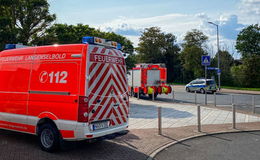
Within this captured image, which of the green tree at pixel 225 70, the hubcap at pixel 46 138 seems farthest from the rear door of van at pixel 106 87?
the green tree at pixel 225 70

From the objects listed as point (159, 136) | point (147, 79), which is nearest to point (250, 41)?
point (147, 79)

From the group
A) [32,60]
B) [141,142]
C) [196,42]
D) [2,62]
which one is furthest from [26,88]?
[196,42]

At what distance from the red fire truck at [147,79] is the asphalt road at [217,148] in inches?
505

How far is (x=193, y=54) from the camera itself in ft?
169

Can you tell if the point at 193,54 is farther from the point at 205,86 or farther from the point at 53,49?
the point at 53,49

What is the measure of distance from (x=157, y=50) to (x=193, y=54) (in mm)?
16230

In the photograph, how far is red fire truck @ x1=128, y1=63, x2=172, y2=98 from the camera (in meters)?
21.7

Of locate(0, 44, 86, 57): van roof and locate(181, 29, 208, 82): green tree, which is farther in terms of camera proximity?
locate(181, 29, 208, 82): green tree

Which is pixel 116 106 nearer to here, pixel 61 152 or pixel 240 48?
pixel 61 152

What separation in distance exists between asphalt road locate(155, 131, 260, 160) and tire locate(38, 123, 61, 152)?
7.88 ft

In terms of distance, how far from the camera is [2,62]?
796cm

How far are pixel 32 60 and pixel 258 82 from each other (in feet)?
128

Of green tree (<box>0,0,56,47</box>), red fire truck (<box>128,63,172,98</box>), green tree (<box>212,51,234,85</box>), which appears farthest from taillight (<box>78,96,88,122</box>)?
green tree (<box>212,51,234,85</box>)

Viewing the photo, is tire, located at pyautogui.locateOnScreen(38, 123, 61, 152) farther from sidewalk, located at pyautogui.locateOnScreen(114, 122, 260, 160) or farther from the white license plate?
sidewalk, located at pyautogui.locateOnScreen(114, 122, 260, 160)
